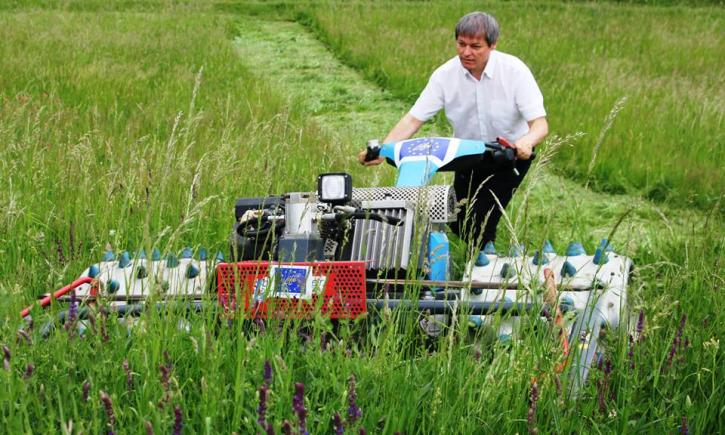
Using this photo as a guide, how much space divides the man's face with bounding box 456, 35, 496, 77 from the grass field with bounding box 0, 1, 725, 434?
0.83 metres

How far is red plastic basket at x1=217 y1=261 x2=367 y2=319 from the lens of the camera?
2.87 meters

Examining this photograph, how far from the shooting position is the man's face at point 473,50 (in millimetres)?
4570

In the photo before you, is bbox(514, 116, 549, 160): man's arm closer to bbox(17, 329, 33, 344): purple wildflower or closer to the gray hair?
the gray hair

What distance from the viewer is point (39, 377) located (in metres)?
2.54

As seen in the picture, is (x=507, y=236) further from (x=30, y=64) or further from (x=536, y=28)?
(x=536, y=28)

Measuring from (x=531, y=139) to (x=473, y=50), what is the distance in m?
0.52

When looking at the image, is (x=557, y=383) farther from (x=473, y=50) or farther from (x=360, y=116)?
(x=360, y=116)

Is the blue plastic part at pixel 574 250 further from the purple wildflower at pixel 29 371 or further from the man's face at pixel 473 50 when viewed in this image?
the purple wildflower at pixel 29 371

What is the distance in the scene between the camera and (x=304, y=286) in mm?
2891

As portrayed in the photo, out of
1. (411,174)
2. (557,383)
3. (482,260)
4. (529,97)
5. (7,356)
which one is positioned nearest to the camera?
(7,356)

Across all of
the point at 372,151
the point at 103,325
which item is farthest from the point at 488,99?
Answer: the point at 103,325

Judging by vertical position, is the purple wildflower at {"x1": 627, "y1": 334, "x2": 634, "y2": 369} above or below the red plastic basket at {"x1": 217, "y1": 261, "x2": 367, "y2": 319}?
below

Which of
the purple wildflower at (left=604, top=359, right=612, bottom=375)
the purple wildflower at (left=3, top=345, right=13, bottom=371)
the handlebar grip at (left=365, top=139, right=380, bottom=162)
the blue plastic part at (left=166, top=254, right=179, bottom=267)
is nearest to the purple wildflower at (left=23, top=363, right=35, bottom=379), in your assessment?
the purple wildflower at (left=3, top=345, right=13, bottom=371)

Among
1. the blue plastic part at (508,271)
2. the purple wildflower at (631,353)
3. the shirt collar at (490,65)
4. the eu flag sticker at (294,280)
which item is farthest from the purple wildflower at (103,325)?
the shirt collar at (490,65)
